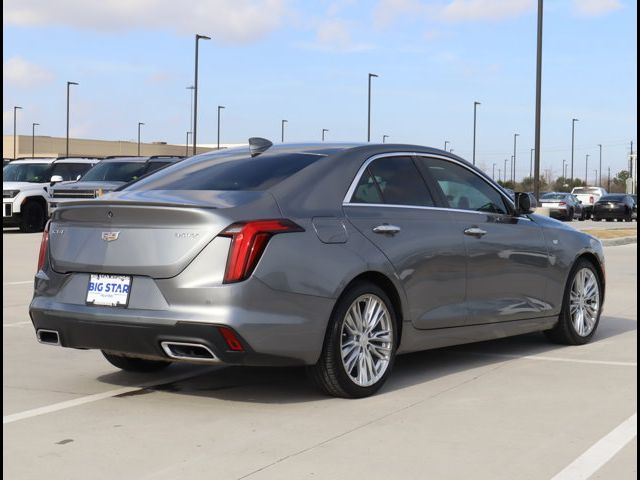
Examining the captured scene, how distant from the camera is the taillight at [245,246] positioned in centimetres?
585

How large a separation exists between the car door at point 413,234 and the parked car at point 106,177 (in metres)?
18.1

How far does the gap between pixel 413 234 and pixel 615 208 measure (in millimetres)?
48289

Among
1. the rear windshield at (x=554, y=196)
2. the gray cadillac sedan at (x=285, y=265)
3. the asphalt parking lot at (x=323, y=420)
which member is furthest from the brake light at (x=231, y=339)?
the rear windshield at (x=554, y=196)

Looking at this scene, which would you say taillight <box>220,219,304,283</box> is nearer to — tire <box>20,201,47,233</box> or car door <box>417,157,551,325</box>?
car door <box>417,157,551,325</box>

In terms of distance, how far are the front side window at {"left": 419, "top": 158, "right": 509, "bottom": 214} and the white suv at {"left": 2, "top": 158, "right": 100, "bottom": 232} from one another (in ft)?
60.0

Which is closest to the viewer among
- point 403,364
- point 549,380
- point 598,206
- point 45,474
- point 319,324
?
point 45,474

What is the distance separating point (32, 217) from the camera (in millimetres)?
26938

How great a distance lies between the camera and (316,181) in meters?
6.50

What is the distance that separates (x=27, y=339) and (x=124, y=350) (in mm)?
2987

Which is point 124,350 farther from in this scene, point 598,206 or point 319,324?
point 598,206

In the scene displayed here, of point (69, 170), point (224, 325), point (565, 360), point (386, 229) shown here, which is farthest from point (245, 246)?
point (69, 170)

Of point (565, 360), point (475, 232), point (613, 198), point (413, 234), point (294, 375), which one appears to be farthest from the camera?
point (613, 198)

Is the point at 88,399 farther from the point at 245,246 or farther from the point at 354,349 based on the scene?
the point at 354,349

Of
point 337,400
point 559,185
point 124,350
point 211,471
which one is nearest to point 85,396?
point 124,350
